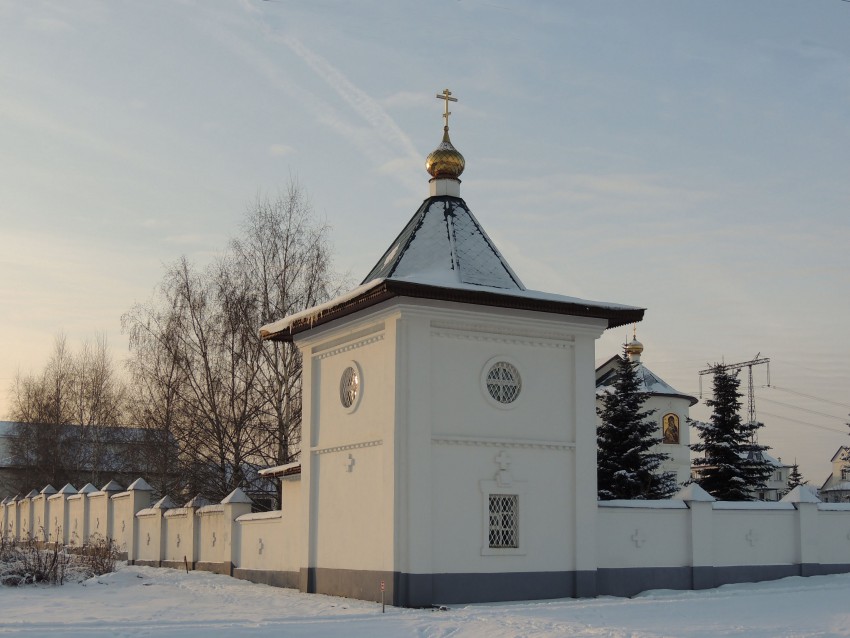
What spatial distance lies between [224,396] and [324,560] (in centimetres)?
1327

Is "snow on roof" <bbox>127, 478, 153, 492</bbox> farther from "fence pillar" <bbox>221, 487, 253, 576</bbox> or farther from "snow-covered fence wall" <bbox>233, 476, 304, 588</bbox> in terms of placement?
"snow-covered fence wall" <bbox>233, 476, 304, 588</bbox>

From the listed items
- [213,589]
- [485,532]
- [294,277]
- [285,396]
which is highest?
[294,277]

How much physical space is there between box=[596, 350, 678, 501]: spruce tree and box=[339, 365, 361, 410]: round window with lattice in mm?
14209

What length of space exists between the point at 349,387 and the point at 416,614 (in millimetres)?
4749

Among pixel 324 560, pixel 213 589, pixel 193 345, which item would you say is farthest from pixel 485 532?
pixel 193 345

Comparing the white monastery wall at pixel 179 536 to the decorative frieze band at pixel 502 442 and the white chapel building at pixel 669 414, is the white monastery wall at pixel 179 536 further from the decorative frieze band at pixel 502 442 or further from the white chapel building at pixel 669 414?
the white chapel building at pixel 669 414

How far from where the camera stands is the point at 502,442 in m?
17.2

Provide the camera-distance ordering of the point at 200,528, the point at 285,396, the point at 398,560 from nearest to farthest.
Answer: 1. the point at 398,560
2. the point at 200,528
3. the point at 285,396

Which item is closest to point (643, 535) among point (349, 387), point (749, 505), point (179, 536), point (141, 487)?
point (749, 505)

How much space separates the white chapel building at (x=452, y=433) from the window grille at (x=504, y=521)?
0.02 metres

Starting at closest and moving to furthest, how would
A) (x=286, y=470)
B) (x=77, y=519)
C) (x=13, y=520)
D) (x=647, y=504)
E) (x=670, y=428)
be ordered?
(x=647, y=504), (x=286, y=470), (x=77, y=519), (x=13, y=520), (x=670, y=428)

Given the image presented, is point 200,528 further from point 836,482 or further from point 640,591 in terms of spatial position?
point 836,482

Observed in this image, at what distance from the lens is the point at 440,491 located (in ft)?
54.5

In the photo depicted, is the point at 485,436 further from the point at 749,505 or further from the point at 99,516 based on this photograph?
the point at 99,516
